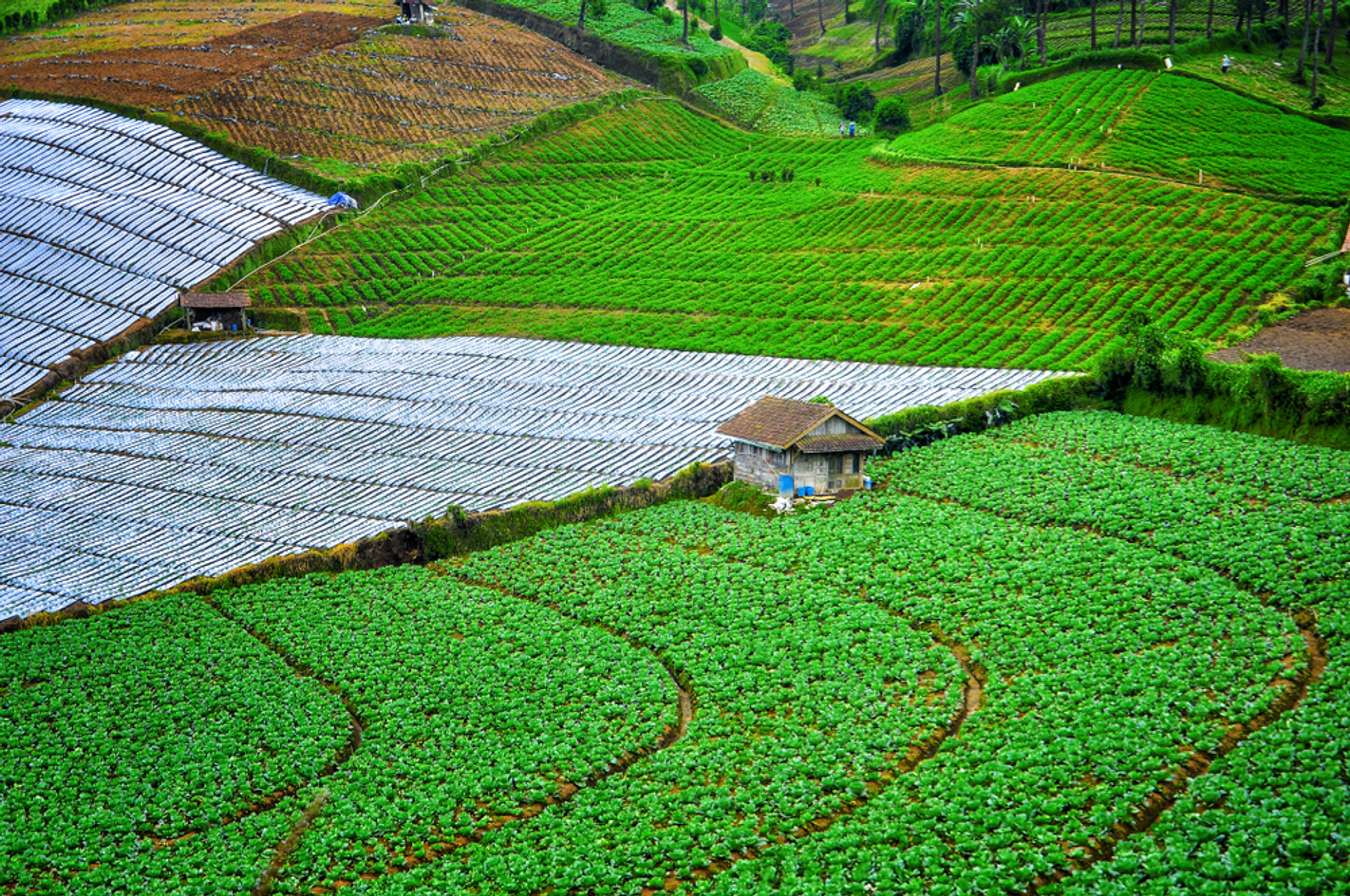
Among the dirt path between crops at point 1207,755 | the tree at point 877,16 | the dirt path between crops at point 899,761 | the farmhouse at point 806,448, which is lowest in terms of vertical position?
the dirt path between crops at point 899,761

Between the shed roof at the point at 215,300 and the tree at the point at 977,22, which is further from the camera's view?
the tree at the point at 977,22

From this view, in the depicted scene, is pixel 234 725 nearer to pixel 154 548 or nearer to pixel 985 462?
pixel 154 548

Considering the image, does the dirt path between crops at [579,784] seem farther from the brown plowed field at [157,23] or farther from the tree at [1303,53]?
the brown plowed field at [157,23]

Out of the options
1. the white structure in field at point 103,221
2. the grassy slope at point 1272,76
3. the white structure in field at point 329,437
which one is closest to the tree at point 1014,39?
the grassy slope at point 1272,76

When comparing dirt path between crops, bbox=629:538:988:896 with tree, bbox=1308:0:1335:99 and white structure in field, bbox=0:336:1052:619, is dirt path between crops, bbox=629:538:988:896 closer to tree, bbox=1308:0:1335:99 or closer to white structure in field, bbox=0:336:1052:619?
white structure in field, bbox=0:336:1052:619

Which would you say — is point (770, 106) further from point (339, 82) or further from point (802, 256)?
point (802, 256)

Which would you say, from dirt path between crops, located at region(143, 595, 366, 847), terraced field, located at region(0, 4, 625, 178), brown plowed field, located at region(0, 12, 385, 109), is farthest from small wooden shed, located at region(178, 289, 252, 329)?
dirt path between crops, located at region(143, 595, 366, 847)
